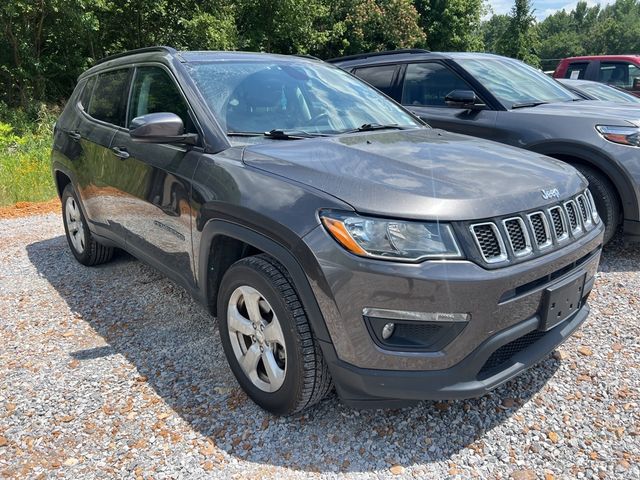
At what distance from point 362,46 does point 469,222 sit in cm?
2328

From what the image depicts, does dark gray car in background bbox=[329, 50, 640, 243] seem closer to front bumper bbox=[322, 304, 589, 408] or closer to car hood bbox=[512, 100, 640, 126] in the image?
car hood bbox=[512, 100, 640, 126]

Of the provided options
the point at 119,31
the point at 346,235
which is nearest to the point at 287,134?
the point at 346,235

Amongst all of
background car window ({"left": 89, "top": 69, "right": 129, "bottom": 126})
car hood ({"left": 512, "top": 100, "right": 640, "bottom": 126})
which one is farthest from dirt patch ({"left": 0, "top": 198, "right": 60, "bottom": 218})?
car hood ({"left": 512, "top": 100, "right": 640, "bottom": 126})

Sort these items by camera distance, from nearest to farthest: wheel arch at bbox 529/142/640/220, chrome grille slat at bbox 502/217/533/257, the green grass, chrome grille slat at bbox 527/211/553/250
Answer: chrome grille slat at bbox 502/217/533/257
chrome grille slat at bbox 527/211/553/250
wheel arch at bbox 529/142/640/220
the green grass

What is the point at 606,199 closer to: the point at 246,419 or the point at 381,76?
the point at 381,76

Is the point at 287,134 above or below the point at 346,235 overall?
above

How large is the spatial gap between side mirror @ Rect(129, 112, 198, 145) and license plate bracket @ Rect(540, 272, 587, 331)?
194cm

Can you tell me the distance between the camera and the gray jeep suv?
205 centimetres

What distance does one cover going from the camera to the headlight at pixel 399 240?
2.03 meters

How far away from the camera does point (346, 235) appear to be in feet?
Result: 6.77

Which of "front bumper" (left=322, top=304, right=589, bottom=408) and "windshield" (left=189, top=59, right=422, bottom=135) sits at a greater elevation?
"windshield" (left=189, top=59, right=422, bottom=135)

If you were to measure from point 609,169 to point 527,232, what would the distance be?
2.69 metres

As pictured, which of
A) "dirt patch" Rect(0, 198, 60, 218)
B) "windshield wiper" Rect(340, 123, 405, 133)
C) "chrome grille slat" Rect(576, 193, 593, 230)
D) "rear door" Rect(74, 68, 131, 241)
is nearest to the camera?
"chrome grille slat" Rect(576, 193, 593, 230)

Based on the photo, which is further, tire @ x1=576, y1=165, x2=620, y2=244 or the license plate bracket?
tire @ x1=576, y1=165, x2=620, y2=244
